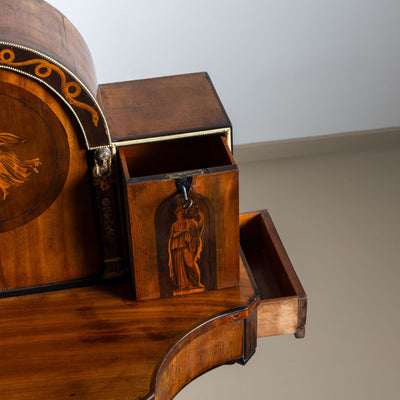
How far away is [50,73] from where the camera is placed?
104cm

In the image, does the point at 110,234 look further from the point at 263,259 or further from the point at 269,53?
the point at 269,53

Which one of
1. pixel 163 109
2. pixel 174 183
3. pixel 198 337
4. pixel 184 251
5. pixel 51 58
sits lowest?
pixel 198 337

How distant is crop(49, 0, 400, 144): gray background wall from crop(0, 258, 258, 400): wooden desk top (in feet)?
3.97

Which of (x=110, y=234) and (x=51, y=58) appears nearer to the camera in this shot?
(x=51, y=58)

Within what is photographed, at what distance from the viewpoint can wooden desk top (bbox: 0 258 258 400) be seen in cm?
105

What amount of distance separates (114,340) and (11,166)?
0.35m

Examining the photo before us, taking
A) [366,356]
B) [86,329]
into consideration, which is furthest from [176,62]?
[86,329]

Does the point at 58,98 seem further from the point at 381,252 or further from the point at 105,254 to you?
the point at 381,252

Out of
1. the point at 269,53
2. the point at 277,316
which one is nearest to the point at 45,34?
the point at 277,316

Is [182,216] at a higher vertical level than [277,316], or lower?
higher

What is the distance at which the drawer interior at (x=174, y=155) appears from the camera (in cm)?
121

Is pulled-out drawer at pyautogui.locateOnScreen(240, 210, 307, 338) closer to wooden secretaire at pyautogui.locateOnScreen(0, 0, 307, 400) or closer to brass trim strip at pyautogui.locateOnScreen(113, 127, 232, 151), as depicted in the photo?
wooden secretaire at pyautogui.locateOnScreen(0, 0, 307, 400)

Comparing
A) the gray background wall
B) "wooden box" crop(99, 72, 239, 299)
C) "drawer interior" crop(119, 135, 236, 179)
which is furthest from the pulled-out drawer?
the gray background wall

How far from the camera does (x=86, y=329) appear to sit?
1.16 m
